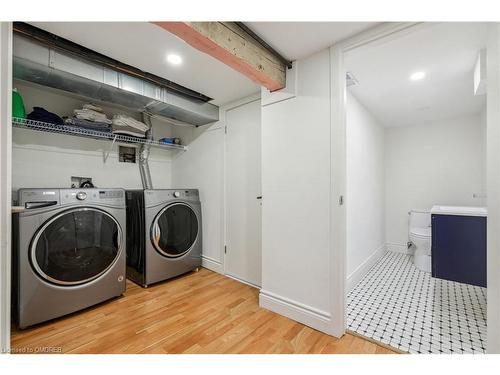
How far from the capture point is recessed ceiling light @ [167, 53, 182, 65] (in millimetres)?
1609

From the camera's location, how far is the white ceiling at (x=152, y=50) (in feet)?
4.35

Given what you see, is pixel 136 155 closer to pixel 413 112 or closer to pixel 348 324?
pixel 348 324

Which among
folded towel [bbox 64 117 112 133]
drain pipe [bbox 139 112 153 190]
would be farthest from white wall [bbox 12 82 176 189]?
folded towel [bbox 64 117 112 133]

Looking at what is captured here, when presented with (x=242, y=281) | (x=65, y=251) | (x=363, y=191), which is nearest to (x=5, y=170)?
(x=65, y=251)

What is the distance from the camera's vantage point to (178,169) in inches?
119

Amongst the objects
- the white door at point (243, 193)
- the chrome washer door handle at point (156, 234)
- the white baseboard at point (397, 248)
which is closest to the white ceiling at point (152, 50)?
the white door at point (243, 193)

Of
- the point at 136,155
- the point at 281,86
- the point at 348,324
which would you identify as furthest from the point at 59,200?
the point at 348,324

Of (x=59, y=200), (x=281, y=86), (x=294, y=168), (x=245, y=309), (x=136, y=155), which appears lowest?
(x=245, y=309)

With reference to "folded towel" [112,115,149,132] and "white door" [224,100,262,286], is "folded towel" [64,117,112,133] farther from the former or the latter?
"white door" [224,100,262,286]

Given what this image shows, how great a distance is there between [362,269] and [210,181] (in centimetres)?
205

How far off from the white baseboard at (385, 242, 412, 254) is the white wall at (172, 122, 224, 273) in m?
2.71

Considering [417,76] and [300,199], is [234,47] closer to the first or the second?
[300,199]

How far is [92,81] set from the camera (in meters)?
1.64
